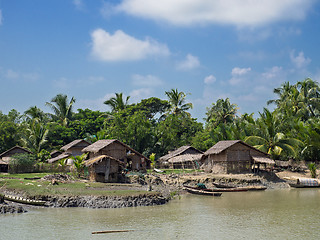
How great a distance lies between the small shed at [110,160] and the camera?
25188 mm

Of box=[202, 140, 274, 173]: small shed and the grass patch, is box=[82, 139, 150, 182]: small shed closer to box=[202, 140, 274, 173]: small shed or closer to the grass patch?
the grass patch

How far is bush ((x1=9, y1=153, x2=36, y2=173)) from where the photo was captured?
105 ft

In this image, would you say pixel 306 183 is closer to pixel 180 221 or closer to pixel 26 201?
pixel 180 221

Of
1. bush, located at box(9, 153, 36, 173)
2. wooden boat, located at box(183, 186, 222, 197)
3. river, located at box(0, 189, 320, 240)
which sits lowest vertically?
river, located at box(0, 189, 320, 240)

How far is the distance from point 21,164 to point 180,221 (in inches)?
861

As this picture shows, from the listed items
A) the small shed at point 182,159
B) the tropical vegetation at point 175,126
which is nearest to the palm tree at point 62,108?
the tropical vegetation at point 175,126

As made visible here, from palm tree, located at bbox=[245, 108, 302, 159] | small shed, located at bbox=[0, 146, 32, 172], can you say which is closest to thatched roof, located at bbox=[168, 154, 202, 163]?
palm tree, located at bbox=[245, 108, 302, 159]

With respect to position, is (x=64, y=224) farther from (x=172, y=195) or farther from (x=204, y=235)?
(x=172, y=195)

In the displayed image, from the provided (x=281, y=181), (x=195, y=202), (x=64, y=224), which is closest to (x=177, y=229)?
(x=64, y=224)

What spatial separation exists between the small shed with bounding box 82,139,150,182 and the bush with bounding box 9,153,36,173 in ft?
17.9

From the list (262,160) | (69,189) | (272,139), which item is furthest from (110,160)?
(272,139)

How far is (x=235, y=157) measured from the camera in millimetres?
31297

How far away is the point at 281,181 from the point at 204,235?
1936 centimetres

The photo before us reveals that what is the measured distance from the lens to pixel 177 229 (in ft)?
45.3
